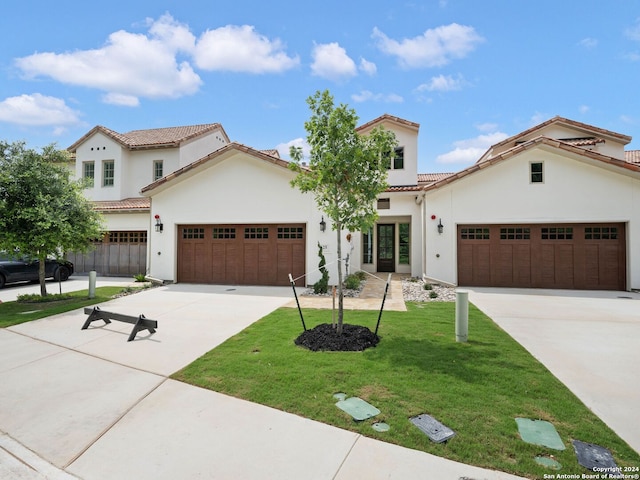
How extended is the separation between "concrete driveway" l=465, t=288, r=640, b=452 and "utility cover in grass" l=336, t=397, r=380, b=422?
2324mm

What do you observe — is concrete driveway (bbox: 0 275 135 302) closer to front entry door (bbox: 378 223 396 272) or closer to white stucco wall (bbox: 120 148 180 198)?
white stucco wall (bbox: 120 148 180 198)

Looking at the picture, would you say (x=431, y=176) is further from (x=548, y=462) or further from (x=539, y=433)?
(x=548, y=462)

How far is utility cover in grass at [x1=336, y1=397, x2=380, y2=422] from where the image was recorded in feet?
11.5

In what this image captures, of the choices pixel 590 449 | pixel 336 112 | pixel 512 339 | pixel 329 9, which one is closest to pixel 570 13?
pixel 329 9

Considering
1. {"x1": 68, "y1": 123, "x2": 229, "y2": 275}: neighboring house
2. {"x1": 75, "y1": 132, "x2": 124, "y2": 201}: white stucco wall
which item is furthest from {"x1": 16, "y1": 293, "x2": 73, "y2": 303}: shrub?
{"x1": 75, "y1": 132, "x2": 124, "y2": 201}: white stucco wall

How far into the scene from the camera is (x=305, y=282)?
13.0 m

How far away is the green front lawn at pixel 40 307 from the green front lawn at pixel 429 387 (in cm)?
578

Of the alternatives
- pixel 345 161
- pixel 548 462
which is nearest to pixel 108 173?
pixel 345 161

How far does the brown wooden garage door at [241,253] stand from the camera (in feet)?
42.9

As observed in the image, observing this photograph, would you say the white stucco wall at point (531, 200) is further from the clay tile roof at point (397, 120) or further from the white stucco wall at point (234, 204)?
the clay tile roof at point (397, 120)

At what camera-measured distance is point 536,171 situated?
12.3 m

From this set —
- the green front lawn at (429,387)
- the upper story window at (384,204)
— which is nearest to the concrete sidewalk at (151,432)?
the green front lawn at (429,387)

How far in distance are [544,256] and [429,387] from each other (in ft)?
35.2

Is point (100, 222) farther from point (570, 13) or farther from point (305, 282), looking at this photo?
point (570, 13)
